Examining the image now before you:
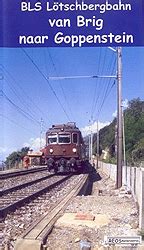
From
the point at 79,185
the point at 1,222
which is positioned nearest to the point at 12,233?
the point at 1,222

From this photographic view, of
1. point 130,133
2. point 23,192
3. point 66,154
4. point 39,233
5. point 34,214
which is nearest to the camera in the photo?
point 39,233

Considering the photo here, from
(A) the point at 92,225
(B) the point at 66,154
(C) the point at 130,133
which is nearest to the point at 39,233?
(A) the point at 92,225

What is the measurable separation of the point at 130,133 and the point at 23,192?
4.54 m

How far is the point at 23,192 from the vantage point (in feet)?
32.2

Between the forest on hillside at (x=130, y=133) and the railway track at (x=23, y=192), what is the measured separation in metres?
1.62

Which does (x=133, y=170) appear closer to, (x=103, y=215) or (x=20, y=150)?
(x=103, y=215)

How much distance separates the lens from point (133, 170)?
27.7ft

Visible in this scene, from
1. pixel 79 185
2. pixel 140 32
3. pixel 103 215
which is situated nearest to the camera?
pixel 140 32

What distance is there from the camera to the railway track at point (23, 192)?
24.7 feet

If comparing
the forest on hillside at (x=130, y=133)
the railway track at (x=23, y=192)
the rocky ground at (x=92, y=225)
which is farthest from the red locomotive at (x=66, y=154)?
the rocky ground at (x=92, y=225)

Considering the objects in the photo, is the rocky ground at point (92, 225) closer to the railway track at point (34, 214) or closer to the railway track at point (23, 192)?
the railway track at point (34, 214)

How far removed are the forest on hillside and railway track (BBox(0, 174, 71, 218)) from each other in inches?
63.7

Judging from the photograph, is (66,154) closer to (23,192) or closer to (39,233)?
(23,192)

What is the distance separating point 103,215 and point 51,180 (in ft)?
18.2
